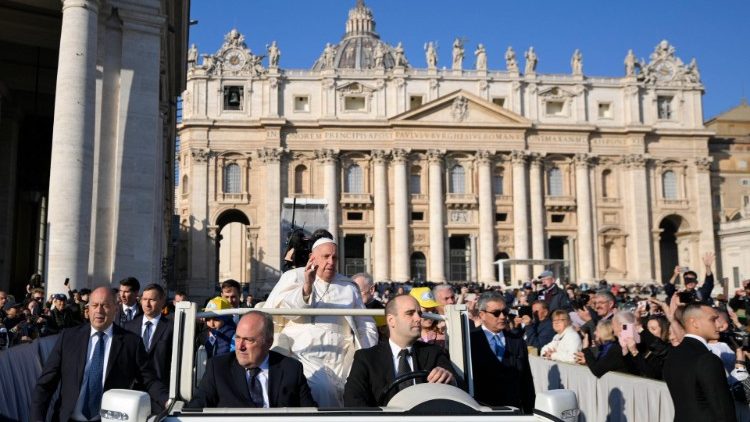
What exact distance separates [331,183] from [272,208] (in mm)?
4496

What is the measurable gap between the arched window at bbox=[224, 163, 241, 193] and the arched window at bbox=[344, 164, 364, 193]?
7.72m

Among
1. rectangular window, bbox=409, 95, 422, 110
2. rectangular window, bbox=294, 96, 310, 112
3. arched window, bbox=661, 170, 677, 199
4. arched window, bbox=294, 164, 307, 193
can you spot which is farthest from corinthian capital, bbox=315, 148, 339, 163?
arched window, bbox=661, 170, 677, 199

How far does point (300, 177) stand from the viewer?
5209 centimetres

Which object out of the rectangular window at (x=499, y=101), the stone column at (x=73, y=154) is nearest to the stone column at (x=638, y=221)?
the rectangular window at (x=499, y=101)

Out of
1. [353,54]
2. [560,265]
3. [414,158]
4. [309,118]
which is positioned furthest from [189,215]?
[353,54]

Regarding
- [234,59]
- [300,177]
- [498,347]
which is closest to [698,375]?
[498,347]

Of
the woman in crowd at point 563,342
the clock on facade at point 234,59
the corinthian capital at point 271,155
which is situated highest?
the clock on facade at point 234,59

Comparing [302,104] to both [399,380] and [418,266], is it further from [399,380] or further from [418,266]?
[399,380]

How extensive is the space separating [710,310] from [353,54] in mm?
73965

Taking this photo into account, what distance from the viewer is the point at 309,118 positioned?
52094mm

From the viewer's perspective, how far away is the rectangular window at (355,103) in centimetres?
5259

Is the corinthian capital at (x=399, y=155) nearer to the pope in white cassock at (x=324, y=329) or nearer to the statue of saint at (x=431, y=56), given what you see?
the statue of saint at (x=431, y=56)

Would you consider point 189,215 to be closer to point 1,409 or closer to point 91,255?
point 91,255

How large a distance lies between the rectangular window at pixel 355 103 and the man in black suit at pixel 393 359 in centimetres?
4913
